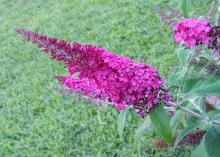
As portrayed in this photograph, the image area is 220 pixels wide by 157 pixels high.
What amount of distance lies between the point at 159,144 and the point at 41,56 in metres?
3.11

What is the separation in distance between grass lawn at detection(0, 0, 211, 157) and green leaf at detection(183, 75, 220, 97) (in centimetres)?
142

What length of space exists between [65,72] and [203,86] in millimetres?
3095

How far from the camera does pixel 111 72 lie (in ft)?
4.57

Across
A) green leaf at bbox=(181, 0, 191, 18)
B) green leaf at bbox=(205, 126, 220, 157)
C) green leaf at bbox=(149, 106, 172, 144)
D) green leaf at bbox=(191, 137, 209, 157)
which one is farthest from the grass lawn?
green leaf at bbox=(149, 106, 172, 144)

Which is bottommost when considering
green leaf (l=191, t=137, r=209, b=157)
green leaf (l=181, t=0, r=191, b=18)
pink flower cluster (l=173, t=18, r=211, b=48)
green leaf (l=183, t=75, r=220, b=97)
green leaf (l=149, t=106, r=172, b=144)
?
green leaf (l=191, t=137, r=209, b=157)

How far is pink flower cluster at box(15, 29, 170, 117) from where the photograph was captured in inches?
52.6

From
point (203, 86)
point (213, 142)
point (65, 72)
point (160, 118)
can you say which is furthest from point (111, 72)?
point (65, 72)

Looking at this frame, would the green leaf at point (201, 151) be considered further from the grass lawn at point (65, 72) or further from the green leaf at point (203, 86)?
the grass lawn at point (65, 72)

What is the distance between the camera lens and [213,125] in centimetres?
179

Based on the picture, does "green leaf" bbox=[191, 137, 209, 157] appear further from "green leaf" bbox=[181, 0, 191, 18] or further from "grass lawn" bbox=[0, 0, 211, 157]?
"grass lawn" bbox=[0, 0, 211, 157]

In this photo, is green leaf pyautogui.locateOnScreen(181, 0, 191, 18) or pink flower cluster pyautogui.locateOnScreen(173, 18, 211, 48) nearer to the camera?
pink flower cluster pyautogui.locateOnScreen(173, 18, 211, 48)

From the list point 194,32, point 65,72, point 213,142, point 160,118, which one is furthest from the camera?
point 65,72

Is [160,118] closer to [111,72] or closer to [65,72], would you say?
[111,72]

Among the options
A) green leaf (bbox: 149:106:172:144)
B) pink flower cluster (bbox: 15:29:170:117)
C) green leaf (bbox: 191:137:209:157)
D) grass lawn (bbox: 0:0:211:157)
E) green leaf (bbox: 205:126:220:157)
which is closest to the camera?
pink flower cluster (bbox: 15:29:170:117)
